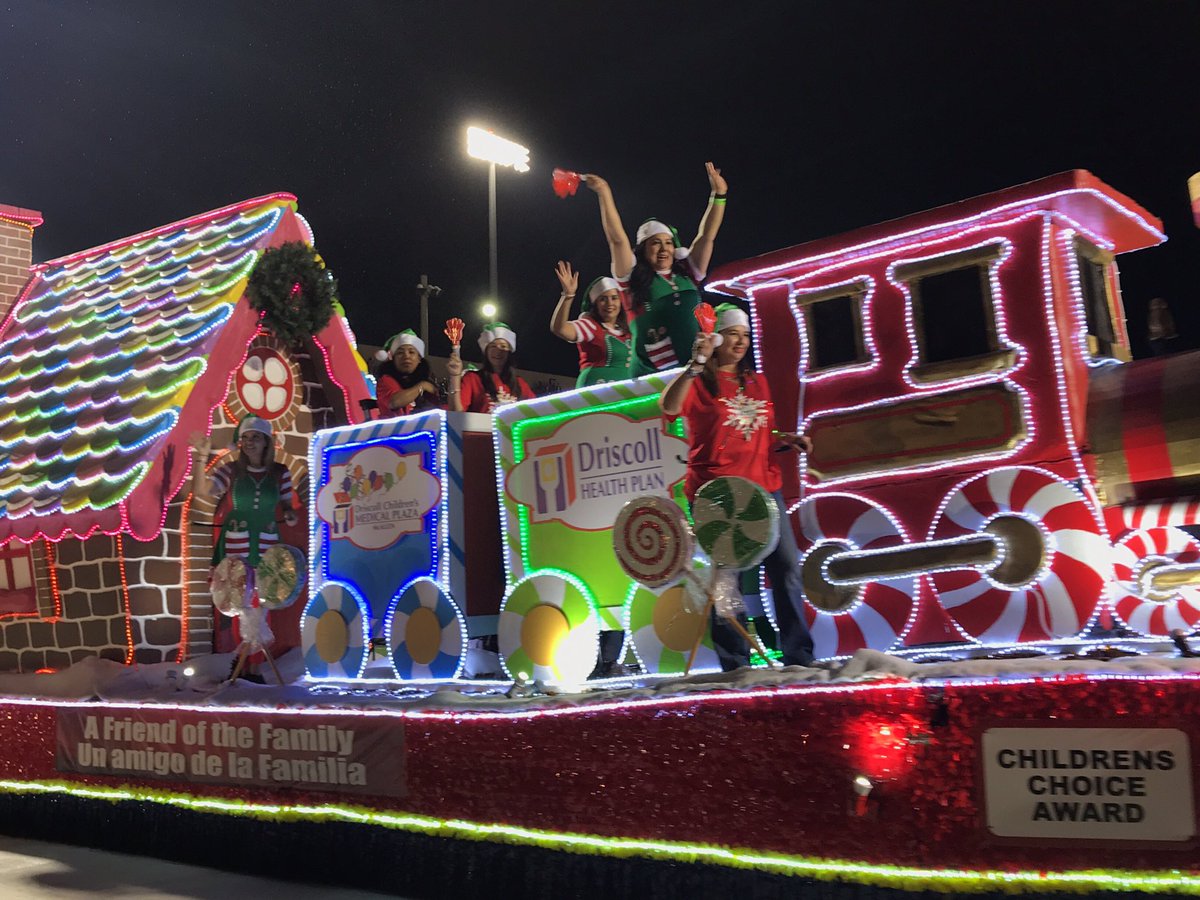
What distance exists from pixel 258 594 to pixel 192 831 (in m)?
1.33

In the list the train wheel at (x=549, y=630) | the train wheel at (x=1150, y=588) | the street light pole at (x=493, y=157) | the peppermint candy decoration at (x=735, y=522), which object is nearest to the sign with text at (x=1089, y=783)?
the peppermint candy decoration at (x=735, y=522)

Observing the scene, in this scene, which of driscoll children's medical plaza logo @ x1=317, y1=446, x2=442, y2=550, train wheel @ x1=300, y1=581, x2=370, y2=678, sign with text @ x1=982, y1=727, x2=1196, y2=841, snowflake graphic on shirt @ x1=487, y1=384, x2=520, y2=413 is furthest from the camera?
snowflake graphic on shirt @ x1=487, y1=384, x2=520, y2=413

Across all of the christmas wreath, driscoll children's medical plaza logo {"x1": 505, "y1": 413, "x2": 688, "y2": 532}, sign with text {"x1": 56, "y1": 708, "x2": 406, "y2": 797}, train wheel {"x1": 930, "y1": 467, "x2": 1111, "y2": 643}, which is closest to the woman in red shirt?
driscoll children's medical plaza logo {"x1": 505, "y1": 413, "x2": 688, "y2": 532}

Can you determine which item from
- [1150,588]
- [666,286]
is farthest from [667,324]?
[1150,588]

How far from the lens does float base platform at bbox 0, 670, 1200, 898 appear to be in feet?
10.5

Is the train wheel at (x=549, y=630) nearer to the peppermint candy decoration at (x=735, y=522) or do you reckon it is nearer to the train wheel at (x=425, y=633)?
the train wheel at (x=425, y=633)

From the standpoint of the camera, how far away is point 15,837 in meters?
6.83

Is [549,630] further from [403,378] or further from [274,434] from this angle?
[274,434]

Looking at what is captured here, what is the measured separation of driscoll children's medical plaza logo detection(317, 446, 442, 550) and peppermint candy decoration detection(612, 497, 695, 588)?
6.17 feet

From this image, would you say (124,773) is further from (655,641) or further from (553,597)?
(655,641)

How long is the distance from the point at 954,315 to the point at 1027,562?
1123 mm

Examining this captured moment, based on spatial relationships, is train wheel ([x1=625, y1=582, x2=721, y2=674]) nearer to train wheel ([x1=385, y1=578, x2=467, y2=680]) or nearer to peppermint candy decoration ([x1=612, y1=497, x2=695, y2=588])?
peppermint candy decoration ([x1=612, y1=497, x2=695, y2=588])

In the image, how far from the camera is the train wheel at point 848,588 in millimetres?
4930

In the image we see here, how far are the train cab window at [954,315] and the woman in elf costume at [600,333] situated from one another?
7.45 ft
